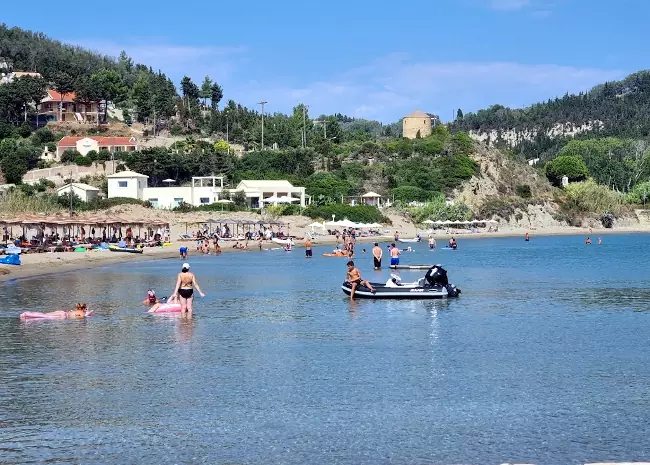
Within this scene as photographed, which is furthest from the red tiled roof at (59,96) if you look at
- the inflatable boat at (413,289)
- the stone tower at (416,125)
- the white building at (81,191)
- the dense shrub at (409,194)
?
the inflatable boat at (413,289)

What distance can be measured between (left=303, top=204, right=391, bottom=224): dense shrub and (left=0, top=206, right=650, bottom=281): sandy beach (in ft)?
5.21

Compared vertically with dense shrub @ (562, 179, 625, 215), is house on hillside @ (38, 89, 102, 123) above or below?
above

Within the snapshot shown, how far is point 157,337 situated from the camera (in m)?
27.2

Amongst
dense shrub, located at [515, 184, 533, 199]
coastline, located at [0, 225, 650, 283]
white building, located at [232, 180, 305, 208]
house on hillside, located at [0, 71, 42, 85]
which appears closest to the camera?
coastline, located at [0, 225, 650, 283]

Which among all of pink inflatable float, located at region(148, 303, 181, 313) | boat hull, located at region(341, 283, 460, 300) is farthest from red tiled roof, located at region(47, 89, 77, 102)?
pink inflatable float, located at region(148, 303, 181, 313)

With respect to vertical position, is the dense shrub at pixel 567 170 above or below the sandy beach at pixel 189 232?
above

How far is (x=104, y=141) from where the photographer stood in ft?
391

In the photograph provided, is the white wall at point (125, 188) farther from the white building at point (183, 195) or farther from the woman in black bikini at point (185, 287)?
the woman in black bikini at point (185, 287)

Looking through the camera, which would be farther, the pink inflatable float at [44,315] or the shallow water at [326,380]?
the pink inflatable float at [44,315]

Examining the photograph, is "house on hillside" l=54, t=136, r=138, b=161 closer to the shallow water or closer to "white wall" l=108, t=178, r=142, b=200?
"white wall" l=108, t=178, r=142, b=200

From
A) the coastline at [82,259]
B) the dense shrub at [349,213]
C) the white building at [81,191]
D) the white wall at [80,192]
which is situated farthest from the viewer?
the dense shrub at [349,213]

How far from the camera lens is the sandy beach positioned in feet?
179

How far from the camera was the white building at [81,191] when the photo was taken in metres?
97.3

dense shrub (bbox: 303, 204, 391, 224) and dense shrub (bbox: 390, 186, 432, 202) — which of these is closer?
dense shrub (bbox: 303, 204, 391, 224)
